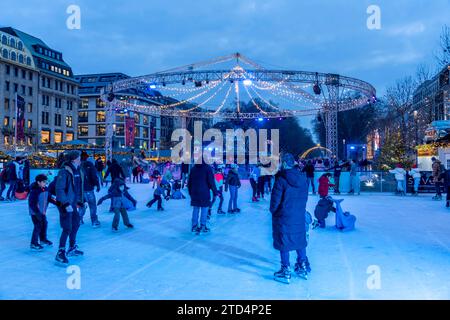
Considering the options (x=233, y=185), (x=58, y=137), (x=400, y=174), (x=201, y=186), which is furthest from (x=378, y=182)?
(x=58, y=137)

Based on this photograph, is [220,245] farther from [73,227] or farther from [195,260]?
[73,227]

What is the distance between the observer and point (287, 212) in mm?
4793

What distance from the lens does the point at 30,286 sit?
452 cm

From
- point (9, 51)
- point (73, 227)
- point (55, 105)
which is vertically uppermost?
point (9, 51)

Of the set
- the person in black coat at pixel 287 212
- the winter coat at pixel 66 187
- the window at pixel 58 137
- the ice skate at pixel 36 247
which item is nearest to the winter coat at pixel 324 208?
the person in black coat at pixel 287 212

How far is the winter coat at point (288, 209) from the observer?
15.7 feet

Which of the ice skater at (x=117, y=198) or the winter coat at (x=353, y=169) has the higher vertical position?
the winter coat at (x=353, y=169)

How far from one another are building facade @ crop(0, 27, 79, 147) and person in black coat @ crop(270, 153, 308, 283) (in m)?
49.4

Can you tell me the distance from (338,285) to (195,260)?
81.9 inches

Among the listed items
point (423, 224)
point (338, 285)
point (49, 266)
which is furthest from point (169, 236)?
point (423, 224)

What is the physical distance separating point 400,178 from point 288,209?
46.3 feet

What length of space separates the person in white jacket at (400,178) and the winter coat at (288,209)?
1375 centimetres

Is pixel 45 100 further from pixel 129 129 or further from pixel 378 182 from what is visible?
pixel 378 182

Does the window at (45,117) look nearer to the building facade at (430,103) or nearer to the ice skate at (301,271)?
the building facade at (430,103)
